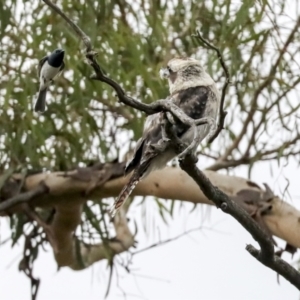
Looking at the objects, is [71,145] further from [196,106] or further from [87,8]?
[196,106]

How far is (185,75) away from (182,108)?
20 centimetres

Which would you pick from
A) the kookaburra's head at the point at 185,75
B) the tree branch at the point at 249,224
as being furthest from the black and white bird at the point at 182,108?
the tree branch at the point at 249,224

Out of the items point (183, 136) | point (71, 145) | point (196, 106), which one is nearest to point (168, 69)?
point (196, 106)

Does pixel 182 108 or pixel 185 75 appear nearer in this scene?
pixel 182 108

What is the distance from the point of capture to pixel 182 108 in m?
2.56

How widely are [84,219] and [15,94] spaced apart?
1.63 feet

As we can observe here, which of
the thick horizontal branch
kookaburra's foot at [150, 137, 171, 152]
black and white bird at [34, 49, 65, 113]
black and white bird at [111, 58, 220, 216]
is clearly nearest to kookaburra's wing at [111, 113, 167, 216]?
black and white bird at [111, 58, 220, 216]

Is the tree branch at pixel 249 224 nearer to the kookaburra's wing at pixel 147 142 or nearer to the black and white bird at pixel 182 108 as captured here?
the black and white bird at pixel 182 108

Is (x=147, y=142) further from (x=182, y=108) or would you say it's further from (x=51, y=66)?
Result: (x=51, y=66)

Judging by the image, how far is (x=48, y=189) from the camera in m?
3.24

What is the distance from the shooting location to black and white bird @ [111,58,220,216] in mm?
2443

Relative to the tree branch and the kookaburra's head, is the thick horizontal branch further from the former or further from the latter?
the tree branch

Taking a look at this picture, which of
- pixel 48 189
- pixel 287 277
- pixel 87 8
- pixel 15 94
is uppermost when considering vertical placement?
pixel 87 8

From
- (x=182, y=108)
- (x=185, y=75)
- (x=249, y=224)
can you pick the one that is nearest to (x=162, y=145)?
(x=249, y=224)
